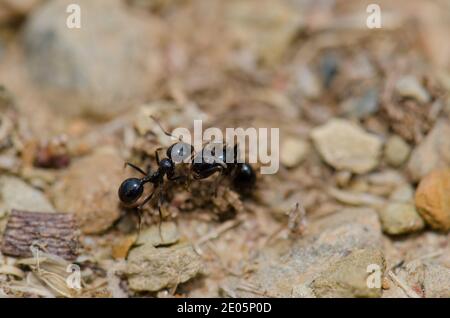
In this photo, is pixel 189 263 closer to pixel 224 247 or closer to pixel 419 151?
pixel 224 247

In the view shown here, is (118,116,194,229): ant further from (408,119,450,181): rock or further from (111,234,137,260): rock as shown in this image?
(408,119,450,181): rock

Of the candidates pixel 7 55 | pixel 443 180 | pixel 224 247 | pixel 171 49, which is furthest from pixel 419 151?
pixel 7 55

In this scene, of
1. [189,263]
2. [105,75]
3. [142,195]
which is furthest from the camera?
[105,75]

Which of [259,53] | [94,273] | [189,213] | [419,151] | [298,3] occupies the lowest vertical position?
[94,273]

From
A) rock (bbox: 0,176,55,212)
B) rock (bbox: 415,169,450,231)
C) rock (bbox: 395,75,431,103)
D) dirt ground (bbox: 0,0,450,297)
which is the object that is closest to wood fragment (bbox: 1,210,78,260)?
dirt ground (bbox: 0,0,450,297)

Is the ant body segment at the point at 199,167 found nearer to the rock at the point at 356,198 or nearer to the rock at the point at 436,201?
the rock at the point at 356,198

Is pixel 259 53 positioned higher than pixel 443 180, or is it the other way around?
pixel 259 53

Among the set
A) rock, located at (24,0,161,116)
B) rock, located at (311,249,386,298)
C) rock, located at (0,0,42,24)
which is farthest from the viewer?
rock, located at (0,0,42,24)
